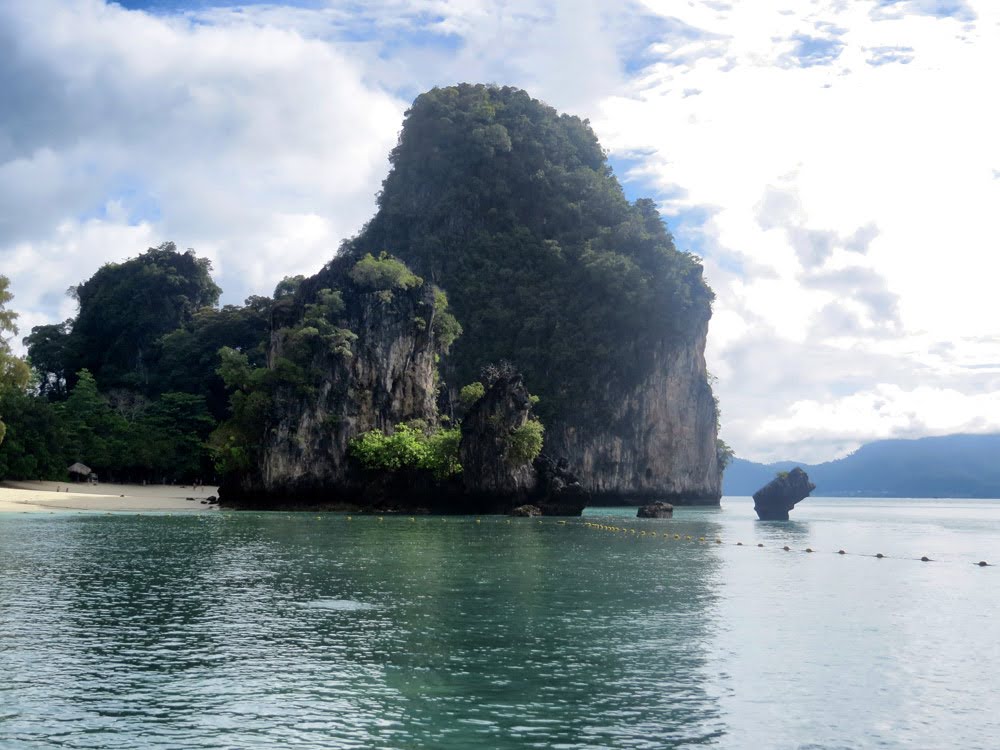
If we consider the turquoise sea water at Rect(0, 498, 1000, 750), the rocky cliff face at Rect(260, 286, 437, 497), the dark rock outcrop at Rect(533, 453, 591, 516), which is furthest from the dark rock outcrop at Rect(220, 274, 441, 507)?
the turquoise sea water at Rect(0, 498, 1000, 750)

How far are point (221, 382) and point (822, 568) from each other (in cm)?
8624

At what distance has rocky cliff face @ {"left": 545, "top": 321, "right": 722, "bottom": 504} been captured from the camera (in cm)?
9675

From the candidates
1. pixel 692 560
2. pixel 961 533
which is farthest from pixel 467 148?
pixel 692 560

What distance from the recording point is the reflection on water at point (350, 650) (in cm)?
1227


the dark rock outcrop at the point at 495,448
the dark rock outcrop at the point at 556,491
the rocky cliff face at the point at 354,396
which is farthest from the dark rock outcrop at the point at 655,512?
the rocky cliff face at the point at 354,396

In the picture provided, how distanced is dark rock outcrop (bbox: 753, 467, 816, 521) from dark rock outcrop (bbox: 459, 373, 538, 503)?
57.6 ft

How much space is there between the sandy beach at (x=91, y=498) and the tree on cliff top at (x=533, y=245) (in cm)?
3186

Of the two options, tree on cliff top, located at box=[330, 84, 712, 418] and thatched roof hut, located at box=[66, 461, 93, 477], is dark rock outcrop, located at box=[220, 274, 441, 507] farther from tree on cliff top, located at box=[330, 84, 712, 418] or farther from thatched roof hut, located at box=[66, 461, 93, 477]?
tree on cliff top, located at box=[330, 84, 712, 418]

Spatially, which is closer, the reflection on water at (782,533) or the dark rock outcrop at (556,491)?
the reflection on water at (782,533)

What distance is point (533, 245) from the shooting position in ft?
348

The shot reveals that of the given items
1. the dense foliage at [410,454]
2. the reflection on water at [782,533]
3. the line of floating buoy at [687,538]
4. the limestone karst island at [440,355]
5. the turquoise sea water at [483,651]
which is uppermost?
the limestone karst island at [440,355]

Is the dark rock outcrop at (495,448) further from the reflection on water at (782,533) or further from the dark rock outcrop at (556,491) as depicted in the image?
the reflection on water at (782,533)

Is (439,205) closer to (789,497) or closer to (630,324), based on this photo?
(630,324)

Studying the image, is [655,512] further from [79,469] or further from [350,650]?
[79,469]
